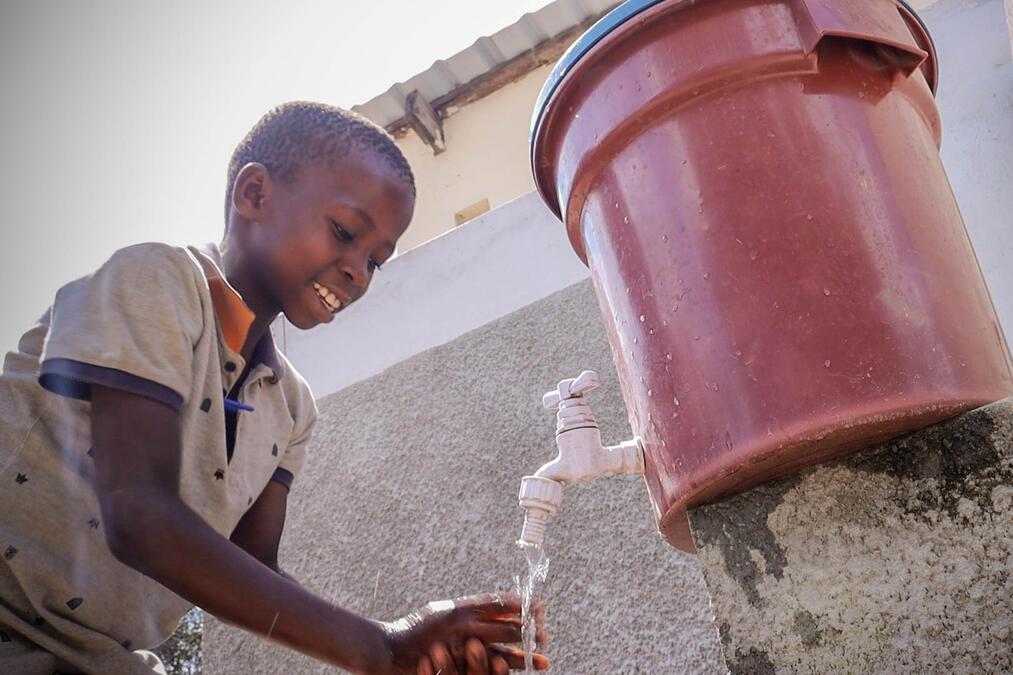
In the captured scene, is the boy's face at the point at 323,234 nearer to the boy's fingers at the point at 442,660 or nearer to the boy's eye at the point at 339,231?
the boy's eye at the point at 339,231

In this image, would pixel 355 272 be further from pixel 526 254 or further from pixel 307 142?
pixel 526 254

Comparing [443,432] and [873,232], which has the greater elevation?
[873,232]

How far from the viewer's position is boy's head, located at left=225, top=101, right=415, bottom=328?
76.5 inches

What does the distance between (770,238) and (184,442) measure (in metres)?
1.06

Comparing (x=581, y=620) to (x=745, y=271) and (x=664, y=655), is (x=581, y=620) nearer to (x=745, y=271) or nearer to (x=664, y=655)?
(x=664, y=655)

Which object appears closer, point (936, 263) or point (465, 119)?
point (936, 263)

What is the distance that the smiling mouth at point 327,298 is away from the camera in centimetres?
195

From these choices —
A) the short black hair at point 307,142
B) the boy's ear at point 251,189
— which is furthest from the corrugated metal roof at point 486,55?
the boy's ear at point 251,189

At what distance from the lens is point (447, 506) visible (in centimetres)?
275

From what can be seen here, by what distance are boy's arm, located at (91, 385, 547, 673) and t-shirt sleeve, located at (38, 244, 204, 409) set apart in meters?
0.07

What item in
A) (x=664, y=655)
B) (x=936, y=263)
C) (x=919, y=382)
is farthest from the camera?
(x=664, y=655)

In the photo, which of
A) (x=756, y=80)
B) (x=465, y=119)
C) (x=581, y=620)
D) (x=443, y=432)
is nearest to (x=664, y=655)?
(x=581, y=620)

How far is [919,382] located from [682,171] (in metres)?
0.41

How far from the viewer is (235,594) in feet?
4.57
